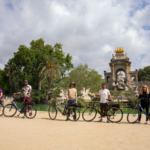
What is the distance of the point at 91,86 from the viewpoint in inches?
1212

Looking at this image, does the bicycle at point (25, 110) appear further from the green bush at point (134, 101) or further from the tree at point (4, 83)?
the tree at point (4, 83)

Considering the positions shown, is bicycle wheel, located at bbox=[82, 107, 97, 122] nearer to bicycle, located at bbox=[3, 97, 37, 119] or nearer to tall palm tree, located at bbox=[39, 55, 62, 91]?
bicycle, located at bbox=[3, 97, 37, 119]

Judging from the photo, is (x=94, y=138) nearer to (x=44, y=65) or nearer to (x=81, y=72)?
(x=81, y=72)

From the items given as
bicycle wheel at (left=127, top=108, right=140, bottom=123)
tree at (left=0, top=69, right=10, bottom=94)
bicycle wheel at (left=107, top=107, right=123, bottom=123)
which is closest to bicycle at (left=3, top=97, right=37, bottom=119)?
bicycle wheel at (left=107, top=107, right=123, bottom=123)

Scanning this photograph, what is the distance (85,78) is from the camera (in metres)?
30.7

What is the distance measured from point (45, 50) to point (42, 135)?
106 feet

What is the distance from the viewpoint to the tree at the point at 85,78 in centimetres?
3059

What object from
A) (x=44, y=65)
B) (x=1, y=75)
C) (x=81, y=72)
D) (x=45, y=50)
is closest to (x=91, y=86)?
(x=81, y=72)

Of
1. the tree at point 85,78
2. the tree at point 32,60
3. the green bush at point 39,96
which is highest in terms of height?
the tree at point 32,60

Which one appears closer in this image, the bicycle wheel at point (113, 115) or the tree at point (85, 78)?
the bicycle wheel at point (113, 115)

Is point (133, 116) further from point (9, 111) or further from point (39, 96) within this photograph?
point (39, 96)

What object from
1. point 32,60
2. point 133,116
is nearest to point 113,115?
point 133,116

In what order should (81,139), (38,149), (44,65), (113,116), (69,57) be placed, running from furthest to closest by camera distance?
(69,57) < (44,65) < (113,116) < (81,139) < (38,149)

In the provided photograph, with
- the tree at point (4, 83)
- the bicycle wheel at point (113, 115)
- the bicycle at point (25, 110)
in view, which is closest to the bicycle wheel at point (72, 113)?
the bicycle wheel at point (113, 115)
